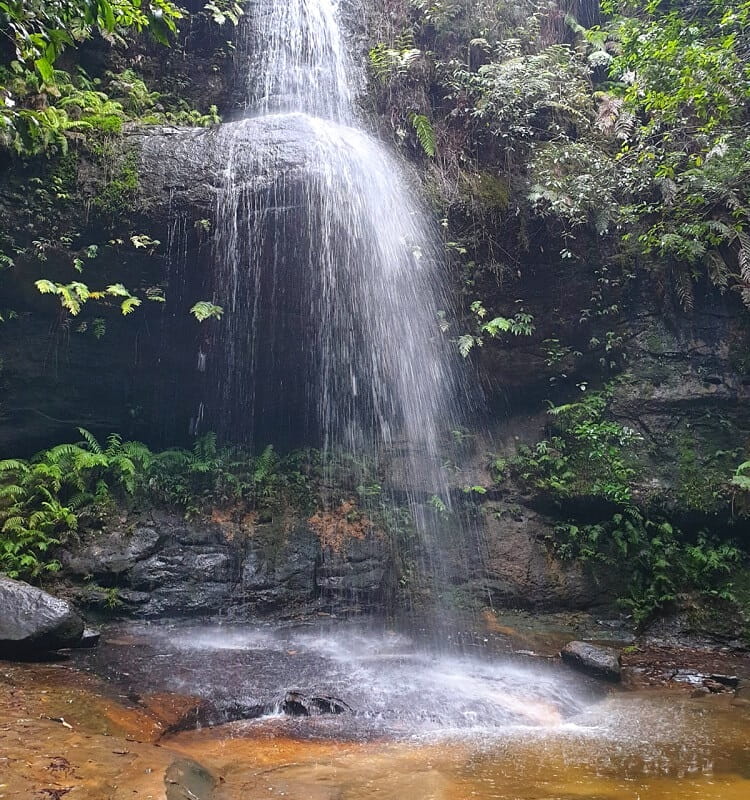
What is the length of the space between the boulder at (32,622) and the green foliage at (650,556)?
643cm

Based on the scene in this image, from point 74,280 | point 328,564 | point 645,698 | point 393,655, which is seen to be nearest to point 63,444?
point 74,280

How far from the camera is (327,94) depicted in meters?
11.5

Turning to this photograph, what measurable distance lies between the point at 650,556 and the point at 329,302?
235 inches

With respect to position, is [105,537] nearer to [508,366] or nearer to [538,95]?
[508,366]

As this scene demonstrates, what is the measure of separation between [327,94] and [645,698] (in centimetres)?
1149

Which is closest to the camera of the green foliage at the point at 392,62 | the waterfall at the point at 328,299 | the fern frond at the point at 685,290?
the waterfall at the point at 328,299

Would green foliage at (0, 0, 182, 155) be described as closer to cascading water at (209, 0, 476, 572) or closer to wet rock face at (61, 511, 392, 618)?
cascading water at (209, 0, 476, 572)

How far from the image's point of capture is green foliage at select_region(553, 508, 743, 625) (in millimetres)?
7680

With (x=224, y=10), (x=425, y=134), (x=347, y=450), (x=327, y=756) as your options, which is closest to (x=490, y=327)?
(x=347, y=450)

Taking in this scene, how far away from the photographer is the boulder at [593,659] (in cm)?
597

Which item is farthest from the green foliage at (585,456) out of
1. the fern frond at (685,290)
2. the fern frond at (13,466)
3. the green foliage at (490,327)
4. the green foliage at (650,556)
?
the fern frond at (13,466)

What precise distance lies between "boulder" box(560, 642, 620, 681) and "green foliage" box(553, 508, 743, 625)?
1.60 m

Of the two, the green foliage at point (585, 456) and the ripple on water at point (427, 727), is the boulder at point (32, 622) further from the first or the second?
the green foliage at point (585, 456)

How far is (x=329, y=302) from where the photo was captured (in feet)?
28.5
